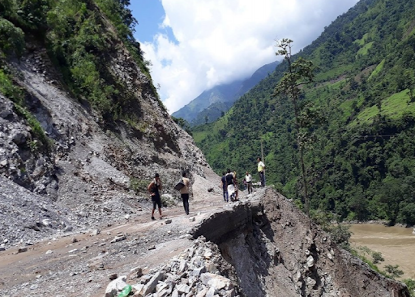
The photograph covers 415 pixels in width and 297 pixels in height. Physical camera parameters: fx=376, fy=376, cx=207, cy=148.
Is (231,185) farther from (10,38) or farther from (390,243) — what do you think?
(390,243)

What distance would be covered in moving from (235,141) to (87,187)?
131m

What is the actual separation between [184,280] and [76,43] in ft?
69.9

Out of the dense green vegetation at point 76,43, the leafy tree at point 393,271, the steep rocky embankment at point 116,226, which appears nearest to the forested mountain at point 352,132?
the steep rocky embankment at point 116,226

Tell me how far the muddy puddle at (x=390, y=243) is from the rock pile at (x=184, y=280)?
4014 cm

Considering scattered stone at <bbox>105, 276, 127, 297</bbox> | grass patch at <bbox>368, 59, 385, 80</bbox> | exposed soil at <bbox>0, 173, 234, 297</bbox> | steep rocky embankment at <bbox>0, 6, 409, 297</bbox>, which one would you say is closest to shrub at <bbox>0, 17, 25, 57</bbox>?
steep rocky embankment at <bbox>0, 6, 409, 297</bbox>

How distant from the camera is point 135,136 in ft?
78.5

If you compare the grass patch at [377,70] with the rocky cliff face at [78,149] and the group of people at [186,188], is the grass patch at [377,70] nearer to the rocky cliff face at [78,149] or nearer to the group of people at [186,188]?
the rocky cliff face at [78,149]

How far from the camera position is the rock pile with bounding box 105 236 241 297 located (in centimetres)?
565

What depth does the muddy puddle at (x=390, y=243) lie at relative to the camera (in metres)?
45.6

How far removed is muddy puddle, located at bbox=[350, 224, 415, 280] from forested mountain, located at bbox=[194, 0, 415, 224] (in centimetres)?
414

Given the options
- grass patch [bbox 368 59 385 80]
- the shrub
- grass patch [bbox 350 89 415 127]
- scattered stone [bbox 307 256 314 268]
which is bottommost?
scattered stone [bbox 307 256 314 268]

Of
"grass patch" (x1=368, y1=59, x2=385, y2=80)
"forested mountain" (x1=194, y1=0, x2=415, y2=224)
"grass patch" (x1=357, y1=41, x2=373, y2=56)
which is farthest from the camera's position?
"grass patch" (x1=357, y1=41, x2=373, y2=56)

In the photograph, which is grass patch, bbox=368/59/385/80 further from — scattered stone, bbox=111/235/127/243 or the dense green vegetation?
scattered stone, bbox=111/235/127/243

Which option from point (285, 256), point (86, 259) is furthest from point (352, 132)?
point (86, 259)
